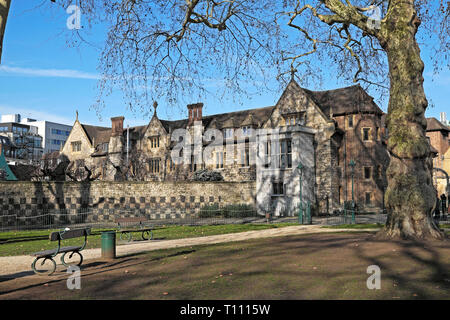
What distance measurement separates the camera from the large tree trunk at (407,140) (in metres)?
11.6

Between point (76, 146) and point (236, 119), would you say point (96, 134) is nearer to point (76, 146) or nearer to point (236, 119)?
point (76, 146)

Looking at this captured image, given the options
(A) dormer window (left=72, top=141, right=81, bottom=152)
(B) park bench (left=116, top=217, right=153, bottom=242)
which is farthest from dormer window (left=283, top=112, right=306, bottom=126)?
(A) dormer window (left=72, top=141, right=81, bottom=152)

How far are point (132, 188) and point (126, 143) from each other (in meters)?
24.6

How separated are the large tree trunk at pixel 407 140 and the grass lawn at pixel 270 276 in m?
0.93

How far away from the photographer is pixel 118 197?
31.2m

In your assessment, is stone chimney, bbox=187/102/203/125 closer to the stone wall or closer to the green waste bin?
the stone wall

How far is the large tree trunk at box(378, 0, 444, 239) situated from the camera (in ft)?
38.0

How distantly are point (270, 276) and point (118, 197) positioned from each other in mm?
24676

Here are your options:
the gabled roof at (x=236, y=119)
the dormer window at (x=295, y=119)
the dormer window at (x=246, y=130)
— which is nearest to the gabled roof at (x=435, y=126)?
the gabled roof at (x=236, y=119)

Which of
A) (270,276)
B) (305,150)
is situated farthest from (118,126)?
(270,276)

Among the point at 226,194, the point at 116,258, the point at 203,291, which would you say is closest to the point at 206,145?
the point at 226,194

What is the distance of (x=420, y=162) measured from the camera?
11953 mm
